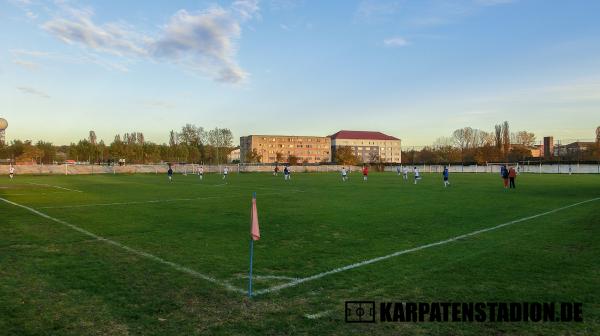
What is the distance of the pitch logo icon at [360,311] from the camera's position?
537cm

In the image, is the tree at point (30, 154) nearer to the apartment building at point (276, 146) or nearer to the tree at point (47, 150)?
the tree at point (47, 150)

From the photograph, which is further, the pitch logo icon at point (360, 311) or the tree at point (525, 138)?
the tree at point (525, 138)

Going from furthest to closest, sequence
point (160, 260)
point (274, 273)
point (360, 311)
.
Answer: point (160, 260), point (274, 273), point (360, 311)

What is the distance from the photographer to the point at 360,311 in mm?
5637

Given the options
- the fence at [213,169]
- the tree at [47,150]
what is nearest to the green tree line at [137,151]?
the tree at [47,150]

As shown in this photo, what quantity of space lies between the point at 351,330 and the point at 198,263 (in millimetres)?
4246

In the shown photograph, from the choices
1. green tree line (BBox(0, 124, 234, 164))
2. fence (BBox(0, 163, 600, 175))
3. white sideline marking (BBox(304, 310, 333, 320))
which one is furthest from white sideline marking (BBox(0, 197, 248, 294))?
green tree line (BBox(0, 124, 234, 164))

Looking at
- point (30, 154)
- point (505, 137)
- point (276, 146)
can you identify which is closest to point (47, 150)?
point (30, 154)

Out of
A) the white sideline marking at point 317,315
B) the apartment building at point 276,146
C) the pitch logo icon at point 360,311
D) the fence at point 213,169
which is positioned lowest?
the pitch logo icon at point 360,311

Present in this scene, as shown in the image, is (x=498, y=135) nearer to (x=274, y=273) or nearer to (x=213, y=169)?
(x=213, y=169)

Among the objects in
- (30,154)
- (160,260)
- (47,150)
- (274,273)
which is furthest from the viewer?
(47,150)

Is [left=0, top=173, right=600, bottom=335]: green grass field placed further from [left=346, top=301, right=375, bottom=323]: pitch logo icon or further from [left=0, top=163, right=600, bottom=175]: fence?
[left=0, top=163, right=600, bottom=175]: fence

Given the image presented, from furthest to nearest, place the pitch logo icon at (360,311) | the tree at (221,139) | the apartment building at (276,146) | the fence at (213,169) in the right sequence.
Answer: the apartment building at (276,146)
the tree at (221,139)
the fence at (213,169)
the pitch logo icon at (360,311)

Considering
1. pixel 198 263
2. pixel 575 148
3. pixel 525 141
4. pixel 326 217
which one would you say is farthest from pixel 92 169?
pixel 525 141
